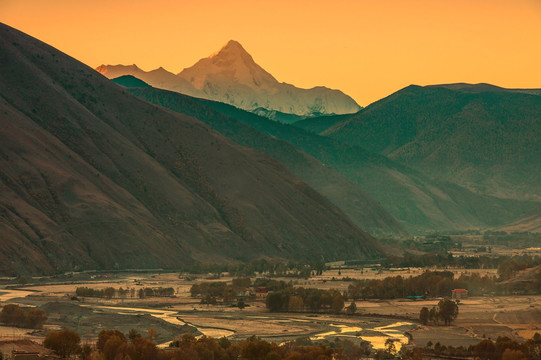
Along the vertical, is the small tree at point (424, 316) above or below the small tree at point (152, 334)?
above

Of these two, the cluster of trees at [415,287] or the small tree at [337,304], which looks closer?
the small tree at [337,304]

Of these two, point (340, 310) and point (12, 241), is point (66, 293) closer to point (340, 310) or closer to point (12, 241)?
point (12, 241)

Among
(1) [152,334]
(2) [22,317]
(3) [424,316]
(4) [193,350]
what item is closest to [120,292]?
(2) [22,317]

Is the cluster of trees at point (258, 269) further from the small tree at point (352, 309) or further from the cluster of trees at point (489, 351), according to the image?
the cluster of trees at point (489, 351)

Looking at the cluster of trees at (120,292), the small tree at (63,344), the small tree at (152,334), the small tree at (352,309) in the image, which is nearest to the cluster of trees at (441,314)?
the small tree at (352,309)

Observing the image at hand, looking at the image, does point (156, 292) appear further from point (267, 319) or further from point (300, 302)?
point (267, 319)

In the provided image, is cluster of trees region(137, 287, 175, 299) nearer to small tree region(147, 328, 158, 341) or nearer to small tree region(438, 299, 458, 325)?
small tree region(147, 328, 158, 341)
